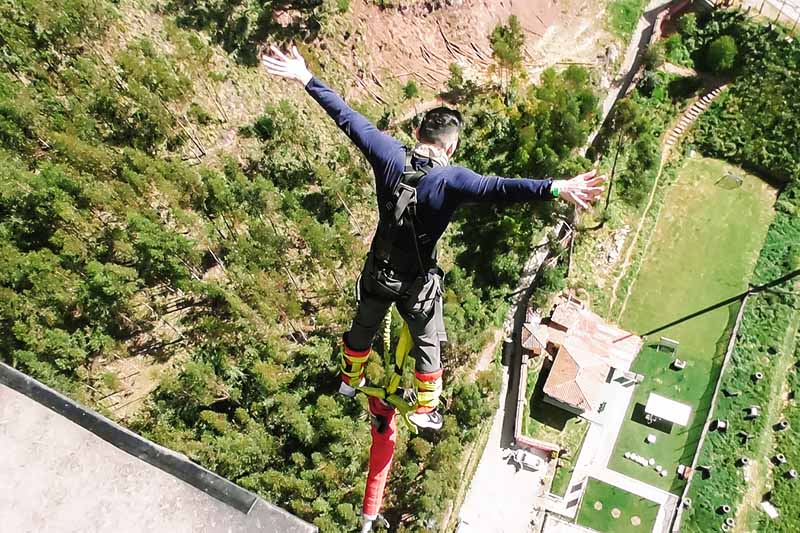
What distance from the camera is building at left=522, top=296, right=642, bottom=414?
1702 cm

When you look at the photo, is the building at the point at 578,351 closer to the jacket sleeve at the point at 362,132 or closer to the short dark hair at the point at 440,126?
the short dark hair at the point at 440,126

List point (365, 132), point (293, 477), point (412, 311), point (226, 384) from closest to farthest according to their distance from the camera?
1. point (365, 132)
2. point (412, 311)
3. point (293, 477)
4. point (226, 384)

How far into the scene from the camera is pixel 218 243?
51.1 feet

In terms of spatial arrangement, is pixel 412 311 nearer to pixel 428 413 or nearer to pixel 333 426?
pixel 428 413

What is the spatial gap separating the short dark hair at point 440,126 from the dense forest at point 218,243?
8410 millimetres

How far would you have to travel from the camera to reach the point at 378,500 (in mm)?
7594

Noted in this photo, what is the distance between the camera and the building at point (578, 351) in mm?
17016

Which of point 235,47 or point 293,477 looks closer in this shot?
point 293,477

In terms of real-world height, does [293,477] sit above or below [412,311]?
below

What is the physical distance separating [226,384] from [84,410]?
32.4 ft

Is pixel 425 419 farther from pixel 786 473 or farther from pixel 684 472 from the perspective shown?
pixel 786 473

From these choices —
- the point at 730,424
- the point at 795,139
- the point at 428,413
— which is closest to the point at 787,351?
the point at 730,424

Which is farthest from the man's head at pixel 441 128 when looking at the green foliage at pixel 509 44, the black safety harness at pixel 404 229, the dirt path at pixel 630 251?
the green foliage at pixel 509 44

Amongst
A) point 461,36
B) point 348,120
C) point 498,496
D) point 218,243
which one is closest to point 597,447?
point 498,496
